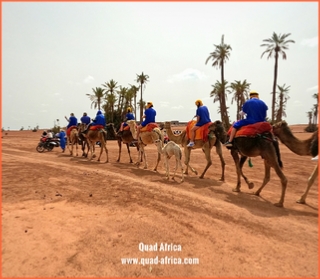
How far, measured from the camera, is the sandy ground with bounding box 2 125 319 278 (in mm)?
3443

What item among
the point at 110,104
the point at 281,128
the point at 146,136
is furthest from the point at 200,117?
the point at 110,104

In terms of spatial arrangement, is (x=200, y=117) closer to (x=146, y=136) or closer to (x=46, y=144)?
(x=146, y=136)

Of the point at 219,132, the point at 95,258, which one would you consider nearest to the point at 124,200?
the point at 95,258

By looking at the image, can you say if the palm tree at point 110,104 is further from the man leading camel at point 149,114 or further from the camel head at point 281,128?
the camel head at point 281,128

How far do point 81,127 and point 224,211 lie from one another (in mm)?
13537

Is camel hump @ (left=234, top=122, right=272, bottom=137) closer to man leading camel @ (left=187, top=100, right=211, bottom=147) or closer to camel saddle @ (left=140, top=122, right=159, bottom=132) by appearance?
man leading camel @ (left=187, top=100, right=211, bottom=147)

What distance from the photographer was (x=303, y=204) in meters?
5.80

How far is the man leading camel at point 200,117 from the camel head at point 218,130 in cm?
29

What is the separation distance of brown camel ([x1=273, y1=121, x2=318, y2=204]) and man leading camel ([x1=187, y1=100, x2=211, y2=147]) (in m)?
3.00

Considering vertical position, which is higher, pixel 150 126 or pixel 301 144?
pixel 150 126

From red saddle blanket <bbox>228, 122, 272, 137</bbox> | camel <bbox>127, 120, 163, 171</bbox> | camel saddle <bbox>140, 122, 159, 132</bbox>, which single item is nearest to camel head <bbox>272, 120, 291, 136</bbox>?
red saddle blanket <bbox>228, 122, 272, 137</bbox>

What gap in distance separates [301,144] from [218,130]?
3.64m

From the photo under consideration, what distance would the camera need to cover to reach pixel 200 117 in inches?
364

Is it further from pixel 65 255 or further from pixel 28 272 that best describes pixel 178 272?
pixel 28 272
